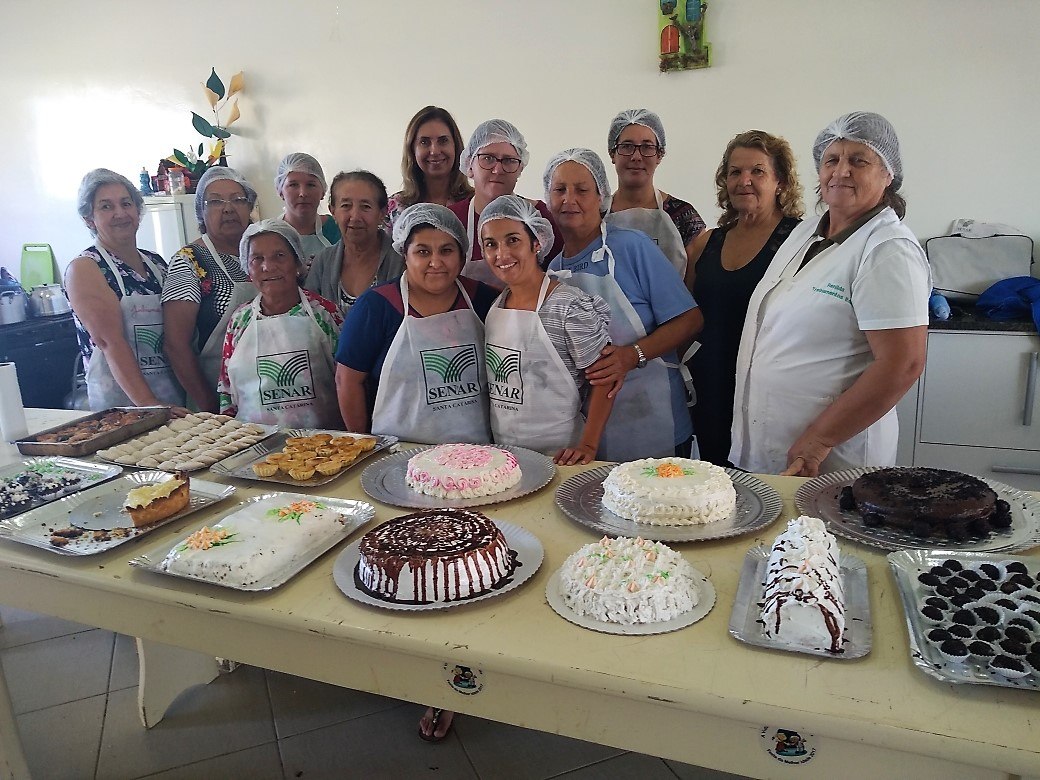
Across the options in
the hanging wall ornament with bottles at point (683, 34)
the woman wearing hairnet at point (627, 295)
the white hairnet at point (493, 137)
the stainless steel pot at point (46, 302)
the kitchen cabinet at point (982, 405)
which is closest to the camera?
the woman wearing hairnet at point (627, 295)

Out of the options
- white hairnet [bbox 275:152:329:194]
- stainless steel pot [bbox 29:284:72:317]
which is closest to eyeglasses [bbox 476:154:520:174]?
white hairnet [bbox 275:152:329:194]

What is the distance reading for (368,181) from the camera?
115 inches

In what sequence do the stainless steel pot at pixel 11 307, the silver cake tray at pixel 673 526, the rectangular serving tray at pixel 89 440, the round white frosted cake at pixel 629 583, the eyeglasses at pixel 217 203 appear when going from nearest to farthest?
the round white frosted cake at pixel 629 583 → the silver cake tray at pixel 673 526 → the rectangular serving tray at pixel 89 440 → the eyeglasses at pixel 217 203 → the stainless steel pot at pixel 11 307

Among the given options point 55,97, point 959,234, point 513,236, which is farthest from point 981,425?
point 55,97

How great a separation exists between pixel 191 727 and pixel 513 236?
2118 millimetres

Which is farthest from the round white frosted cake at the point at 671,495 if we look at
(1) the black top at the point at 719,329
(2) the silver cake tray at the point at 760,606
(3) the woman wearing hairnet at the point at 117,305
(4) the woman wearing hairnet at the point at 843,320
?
(3) the woman wearing hairnet at the point at 117,305

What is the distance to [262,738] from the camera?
2514 millimetres

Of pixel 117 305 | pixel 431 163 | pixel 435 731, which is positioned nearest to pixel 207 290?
pixel 117 305

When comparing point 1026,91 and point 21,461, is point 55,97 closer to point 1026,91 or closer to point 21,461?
point 21,461

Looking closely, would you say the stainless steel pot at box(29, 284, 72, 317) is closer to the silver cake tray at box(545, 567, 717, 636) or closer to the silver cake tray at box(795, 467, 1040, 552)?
the silver cake tray at box(545, 567, 717, 636)

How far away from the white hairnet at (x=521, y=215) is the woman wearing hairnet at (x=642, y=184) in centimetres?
67

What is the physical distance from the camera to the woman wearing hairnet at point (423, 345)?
93.7 inches

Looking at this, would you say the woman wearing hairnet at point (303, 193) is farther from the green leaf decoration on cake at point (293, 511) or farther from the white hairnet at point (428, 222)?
the green leaf decoration on cake at point (293, 511)

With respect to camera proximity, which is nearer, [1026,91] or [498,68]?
[1026,91]
